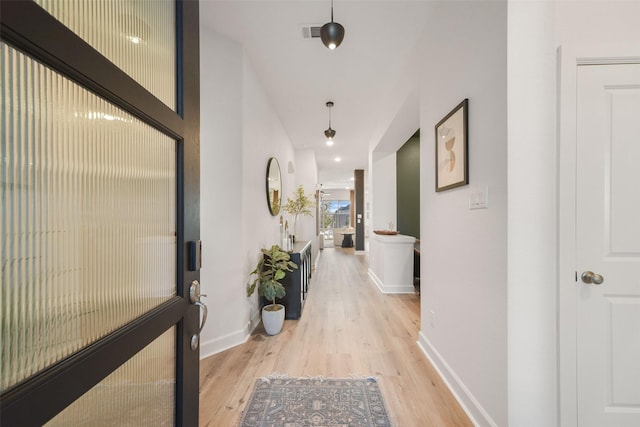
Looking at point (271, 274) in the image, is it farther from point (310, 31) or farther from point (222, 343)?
point (310, 31)

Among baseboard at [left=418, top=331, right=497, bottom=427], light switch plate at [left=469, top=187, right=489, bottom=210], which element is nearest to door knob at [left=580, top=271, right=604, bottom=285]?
light switch plate at [left=469, top=187, right=489, bottom=210]

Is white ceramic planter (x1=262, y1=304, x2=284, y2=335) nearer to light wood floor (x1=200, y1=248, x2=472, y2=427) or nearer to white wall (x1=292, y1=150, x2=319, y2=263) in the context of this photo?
light wood floor (x1=200, y1=248, x2=472, y2=427)

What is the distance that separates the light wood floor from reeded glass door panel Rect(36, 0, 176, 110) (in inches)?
72.8

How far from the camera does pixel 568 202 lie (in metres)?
1.35

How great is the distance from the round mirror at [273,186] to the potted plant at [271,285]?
917 mm

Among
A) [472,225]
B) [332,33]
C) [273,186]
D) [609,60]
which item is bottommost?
[472,225]

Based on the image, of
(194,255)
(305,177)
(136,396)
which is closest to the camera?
(136,396)

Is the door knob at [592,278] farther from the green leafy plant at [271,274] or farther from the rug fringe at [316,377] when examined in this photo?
the green leafy plant at [271,274]

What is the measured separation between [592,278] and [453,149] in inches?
40.4

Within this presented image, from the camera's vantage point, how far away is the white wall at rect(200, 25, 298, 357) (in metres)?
2.36

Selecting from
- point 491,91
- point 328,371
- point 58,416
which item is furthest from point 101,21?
point 328,371

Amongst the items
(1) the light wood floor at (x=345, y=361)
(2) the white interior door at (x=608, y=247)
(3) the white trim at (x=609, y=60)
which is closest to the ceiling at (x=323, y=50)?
(3) the white trim at (x=609, y=60)

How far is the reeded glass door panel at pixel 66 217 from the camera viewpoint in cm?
43

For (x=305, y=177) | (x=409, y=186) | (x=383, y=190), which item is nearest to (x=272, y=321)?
(x=383, y=190)
